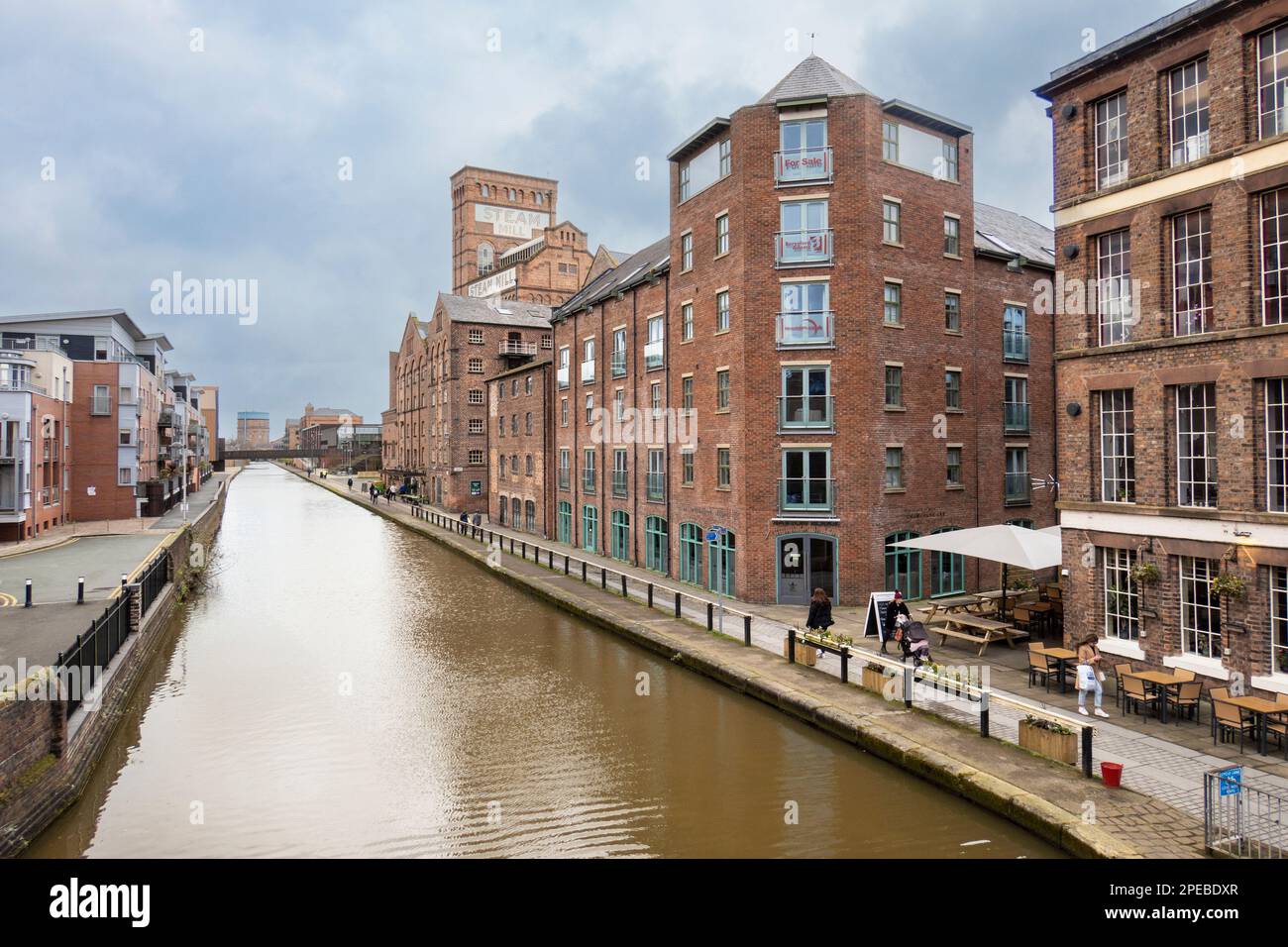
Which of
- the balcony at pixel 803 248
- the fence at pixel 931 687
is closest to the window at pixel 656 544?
the fence at pixel 931 687

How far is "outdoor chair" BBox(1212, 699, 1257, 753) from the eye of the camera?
33.0 feet

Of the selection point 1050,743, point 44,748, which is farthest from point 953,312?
point 44,748

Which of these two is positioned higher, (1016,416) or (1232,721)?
(1016,416)

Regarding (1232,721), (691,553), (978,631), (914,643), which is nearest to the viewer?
(1232,721)

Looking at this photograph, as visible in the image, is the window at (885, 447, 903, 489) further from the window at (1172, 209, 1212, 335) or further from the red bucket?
the red bucket

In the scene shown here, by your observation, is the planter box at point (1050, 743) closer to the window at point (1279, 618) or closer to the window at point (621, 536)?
the window at point (1279, 618)

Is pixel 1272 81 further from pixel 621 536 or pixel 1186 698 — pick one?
pixel 621 536

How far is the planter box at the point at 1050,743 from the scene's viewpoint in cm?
990

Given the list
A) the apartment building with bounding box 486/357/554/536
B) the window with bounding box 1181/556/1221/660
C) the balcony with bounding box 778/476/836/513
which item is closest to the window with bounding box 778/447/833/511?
the balcony with bounding box 778/476/836/513

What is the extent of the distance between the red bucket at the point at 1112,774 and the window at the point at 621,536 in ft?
68.0

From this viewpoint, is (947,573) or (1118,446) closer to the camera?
(1118,446)

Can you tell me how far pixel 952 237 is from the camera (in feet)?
76.2

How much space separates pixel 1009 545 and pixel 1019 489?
1096 centimetres
